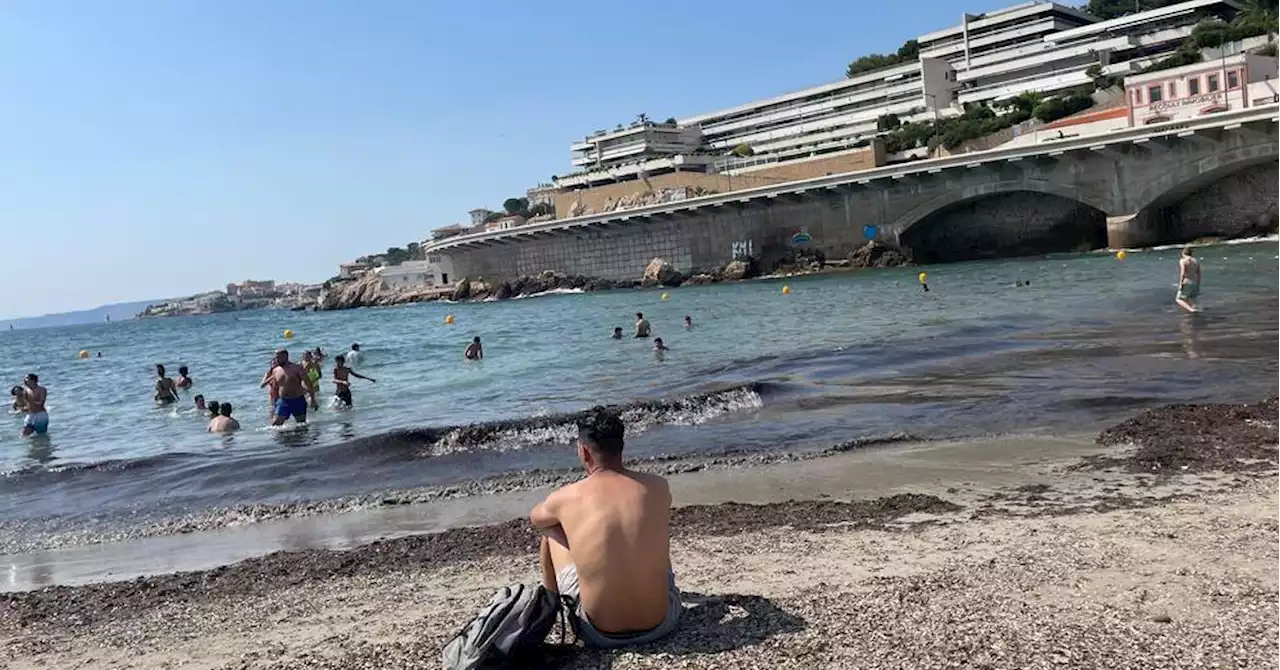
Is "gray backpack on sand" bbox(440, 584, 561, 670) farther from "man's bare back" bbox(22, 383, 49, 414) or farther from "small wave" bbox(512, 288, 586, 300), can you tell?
"small wave" bbox(512, 288, 586, 300)

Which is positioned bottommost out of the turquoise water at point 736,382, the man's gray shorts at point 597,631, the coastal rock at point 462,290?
the turquoise water at point 736,382

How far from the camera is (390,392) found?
21734mm

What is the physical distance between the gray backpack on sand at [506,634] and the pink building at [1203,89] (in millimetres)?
57366

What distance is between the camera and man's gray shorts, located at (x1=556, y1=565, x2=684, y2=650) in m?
4.49

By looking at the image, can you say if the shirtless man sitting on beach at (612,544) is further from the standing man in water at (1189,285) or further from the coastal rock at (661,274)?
the coastal rock at (661,274)

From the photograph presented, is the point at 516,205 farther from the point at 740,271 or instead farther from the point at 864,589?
the point at 864,589

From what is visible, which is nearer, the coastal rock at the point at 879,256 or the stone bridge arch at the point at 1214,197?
the stone bridge arch at the point at 1214,197

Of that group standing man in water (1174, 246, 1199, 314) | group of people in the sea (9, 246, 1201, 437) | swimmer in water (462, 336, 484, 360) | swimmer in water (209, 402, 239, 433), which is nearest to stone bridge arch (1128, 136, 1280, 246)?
standing man in water (1174, 246, 1199, 314)

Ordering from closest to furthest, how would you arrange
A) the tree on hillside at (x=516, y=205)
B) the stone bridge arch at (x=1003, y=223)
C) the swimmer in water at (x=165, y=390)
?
1. the swimmer in water at (x=165, y=390)
2. the stone bridge arch at (x=1003, y=223)
3. the tree on hillside at (x=516, y=205)

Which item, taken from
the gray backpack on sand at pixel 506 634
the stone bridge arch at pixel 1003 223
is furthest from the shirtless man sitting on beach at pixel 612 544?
the stone bridge arch at pixel 1003 223

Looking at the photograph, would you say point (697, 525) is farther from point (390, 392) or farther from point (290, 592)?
point (390, 392)

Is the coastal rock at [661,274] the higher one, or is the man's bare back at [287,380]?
the coastal rock at [661,274]

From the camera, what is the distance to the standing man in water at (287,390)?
1591 cm

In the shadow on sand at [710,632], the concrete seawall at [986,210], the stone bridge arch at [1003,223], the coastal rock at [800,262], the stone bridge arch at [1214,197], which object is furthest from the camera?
the coastal rock at [800,262]
